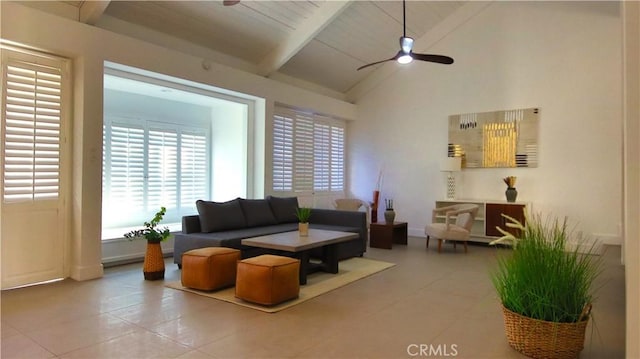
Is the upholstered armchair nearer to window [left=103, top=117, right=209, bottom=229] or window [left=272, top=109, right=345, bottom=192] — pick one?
window [left=272, top=109, right=345, bottom=192]

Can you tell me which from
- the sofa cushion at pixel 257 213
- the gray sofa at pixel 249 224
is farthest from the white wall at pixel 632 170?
the sofa cushion at pixel 257 213

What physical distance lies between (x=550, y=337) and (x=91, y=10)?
516 cm

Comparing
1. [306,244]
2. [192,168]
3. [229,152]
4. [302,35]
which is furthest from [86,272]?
[302,35]

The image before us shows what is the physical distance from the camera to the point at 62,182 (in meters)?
4.38

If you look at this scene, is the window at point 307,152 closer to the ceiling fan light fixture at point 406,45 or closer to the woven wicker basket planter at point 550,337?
the ceiling fan light fixture at point 406,45

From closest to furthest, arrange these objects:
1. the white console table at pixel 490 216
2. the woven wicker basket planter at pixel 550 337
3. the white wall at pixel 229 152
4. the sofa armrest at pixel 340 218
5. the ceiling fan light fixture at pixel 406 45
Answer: the woven wicker basket planter at pixel 550 337 < the ceiling fan light fixture at pixel 406 45 < the sofa armrest at pixel 340 218 < the white console table at pixel 490 216 < the white wall at pixel 229 152

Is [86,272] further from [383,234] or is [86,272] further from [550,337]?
[550,337]

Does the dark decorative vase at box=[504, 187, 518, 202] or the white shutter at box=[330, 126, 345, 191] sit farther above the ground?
the white shutter at box=[330, 126, 345, 191]

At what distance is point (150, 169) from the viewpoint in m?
6.56

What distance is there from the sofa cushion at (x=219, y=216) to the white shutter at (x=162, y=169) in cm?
178

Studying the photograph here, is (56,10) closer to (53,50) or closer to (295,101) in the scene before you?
(53,50)

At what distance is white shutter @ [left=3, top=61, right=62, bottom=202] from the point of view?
3975 mm

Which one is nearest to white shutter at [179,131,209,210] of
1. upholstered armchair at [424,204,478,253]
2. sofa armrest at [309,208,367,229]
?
sofa armrest at [309,208,367,229]

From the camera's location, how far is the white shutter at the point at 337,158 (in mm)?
8664
